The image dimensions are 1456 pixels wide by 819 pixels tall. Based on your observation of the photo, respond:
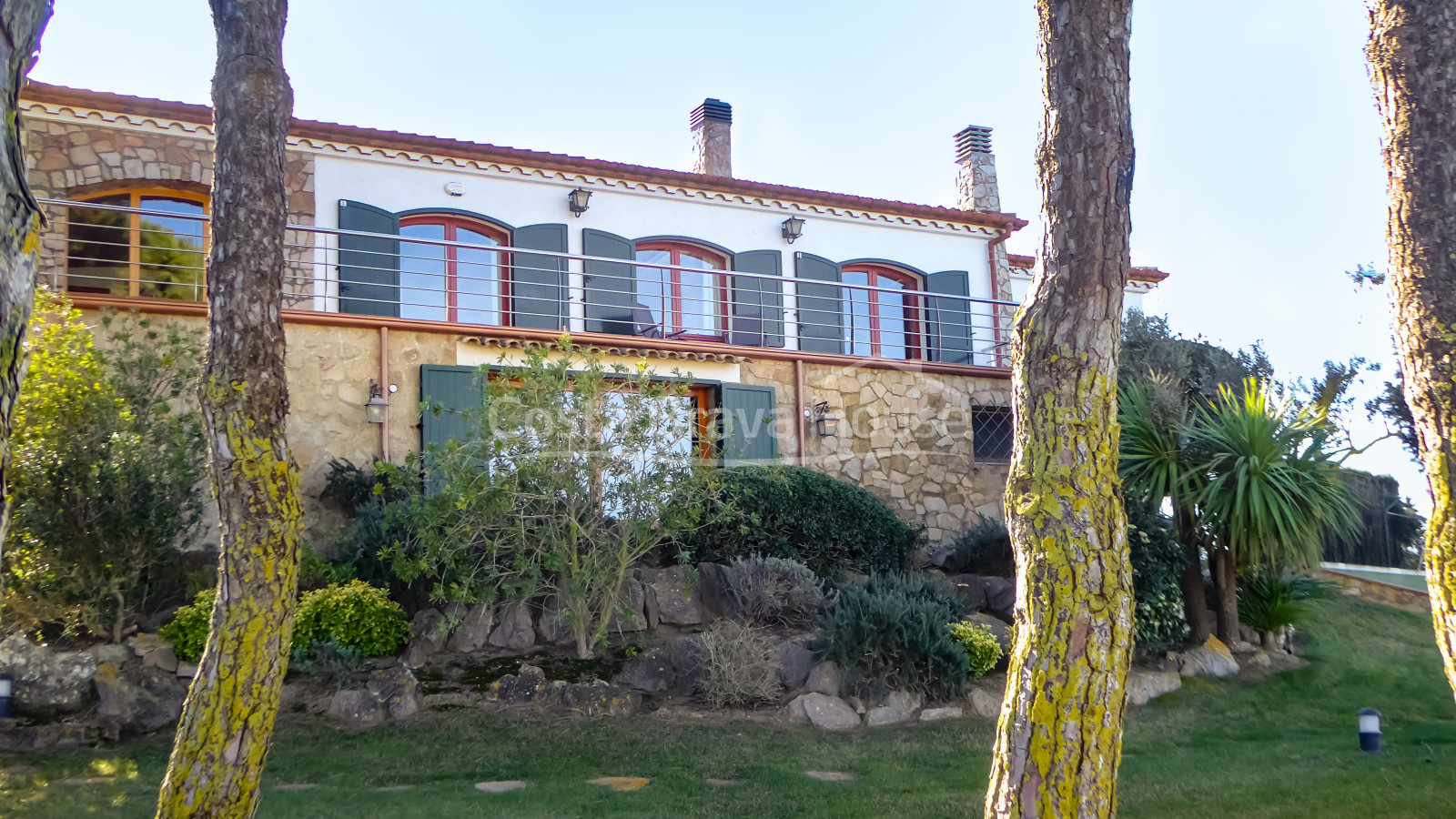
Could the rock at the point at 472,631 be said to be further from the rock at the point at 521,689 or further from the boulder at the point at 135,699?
the boulder at the point at 135,699

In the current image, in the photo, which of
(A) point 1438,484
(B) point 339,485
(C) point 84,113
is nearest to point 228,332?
(A) point 1438,484

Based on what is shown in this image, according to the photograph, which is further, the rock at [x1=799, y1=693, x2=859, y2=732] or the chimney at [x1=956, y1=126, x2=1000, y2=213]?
the chimney at [x1=956, y1=126, x2=1000, y2=213]

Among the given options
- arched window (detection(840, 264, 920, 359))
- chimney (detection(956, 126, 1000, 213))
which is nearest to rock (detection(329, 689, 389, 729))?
arched window (detection(840, 264, 920, 359))

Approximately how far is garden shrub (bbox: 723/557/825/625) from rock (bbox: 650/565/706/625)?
1.09 feet

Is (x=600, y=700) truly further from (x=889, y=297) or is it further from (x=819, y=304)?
(x=889, y=297)

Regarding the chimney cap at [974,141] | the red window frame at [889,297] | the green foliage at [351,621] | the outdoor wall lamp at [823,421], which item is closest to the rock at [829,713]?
the green foliage at [351,621]

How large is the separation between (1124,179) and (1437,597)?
203 centimetres

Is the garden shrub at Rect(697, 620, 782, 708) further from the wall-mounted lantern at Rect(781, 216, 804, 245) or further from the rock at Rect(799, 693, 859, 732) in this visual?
the wall-mounted lantern at Rect(781, 216, 804, 245)

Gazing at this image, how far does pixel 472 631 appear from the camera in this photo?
8.37 metres

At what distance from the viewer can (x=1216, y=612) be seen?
10039 mm

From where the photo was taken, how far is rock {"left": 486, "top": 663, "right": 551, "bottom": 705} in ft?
24.1

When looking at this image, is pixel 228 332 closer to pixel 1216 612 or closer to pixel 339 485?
pixel 339 485

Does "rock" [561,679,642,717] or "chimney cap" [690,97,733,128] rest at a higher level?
"chimney cap" [690,97,733,128]

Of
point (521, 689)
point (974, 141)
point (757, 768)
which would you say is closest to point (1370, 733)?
point (757, 768)
